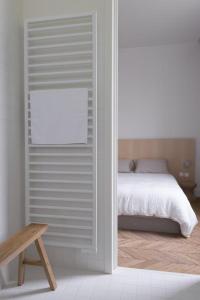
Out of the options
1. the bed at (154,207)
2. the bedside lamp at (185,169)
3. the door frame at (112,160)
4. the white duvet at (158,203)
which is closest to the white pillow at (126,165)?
the bed at (154,207)

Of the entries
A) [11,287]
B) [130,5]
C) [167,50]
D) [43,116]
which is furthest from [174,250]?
[167,50]

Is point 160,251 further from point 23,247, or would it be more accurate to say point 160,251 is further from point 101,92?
point 101,92

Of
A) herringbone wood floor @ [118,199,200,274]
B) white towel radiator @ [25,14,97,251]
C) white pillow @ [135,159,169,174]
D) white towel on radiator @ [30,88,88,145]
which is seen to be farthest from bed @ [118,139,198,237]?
white towel on radiator @ [30,88,88,145]

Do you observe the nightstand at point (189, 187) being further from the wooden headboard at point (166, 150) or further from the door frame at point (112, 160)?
the door frame at point (112, 160)

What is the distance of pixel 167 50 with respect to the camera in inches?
200

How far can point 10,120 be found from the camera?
224 centimetres

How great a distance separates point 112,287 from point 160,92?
152 inches

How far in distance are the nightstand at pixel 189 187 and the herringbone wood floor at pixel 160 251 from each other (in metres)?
1.39

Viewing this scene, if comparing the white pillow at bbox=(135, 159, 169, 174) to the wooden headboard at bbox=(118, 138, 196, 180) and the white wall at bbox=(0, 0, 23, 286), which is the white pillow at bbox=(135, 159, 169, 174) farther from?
the white wall at bbox=(0, 0, 23, 286)

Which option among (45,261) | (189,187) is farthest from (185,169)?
(45,261)

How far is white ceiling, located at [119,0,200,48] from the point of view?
141 inches

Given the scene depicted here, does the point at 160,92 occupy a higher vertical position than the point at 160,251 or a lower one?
higher

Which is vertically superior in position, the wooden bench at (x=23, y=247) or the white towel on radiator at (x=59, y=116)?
the white towel on radiator at (x=59, y=116)

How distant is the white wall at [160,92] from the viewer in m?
5.03
